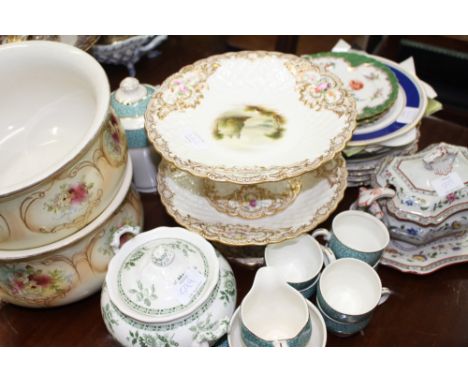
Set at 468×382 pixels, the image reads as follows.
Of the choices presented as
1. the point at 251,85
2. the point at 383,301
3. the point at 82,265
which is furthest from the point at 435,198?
the point at 82,265

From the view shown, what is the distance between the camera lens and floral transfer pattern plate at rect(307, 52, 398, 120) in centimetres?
100

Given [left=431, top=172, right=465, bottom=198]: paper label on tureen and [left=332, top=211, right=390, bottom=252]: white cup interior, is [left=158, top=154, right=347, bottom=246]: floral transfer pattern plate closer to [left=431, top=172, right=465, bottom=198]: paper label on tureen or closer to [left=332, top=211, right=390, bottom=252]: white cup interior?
[left=332, top=211, right=390, bottom=252]: white cup interior

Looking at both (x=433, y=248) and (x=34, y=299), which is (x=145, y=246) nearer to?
(x=34, y=299)

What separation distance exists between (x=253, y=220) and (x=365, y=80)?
450 millimetres

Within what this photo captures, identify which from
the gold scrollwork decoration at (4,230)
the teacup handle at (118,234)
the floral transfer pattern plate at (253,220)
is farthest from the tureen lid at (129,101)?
the gold scrollwork decoration at (4,230)

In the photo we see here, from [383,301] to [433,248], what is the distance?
0.18 metres

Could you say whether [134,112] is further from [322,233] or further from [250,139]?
[322,233]

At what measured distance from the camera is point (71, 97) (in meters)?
0.94

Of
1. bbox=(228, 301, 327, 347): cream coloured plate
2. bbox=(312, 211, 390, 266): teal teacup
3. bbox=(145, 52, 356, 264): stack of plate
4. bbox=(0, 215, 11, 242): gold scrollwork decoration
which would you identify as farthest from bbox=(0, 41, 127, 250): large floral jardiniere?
bbox=(312, 211, 390, 266): teal teacup

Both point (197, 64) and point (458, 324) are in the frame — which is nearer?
point (458, 324)

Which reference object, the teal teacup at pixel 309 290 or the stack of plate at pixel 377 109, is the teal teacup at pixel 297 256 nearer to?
the teal teacup at pixel 309 290

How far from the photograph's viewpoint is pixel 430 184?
88cm

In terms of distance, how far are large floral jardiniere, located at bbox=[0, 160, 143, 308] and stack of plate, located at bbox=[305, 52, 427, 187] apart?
48 cm

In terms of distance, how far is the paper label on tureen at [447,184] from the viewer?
868mm
